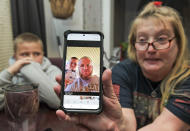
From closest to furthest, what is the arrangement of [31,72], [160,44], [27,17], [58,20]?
[160,44] → [31,72] → [27,17] → [58,20]

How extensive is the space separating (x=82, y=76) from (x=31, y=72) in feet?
1.73

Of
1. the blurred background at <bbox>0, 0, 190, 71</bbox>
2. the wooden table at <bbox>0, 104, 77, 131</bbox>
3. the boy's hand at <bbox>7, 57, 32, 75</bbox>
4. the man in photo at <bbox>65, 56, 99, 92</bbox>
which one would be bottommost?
the wooden table at <bbox>0, 104, 77, 131</bbox>

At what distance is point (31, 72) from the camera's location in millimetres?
928

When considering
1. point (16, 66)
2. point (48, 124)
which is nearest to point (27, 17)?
point (16, 66)

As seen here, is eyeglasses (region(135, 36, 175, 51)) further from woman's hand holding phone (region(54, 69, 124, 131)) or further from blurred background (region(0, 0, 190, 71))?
blurred background (region(0, 0, 190, 71))

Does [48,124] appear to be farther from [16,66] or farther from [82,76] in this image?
[16,66]

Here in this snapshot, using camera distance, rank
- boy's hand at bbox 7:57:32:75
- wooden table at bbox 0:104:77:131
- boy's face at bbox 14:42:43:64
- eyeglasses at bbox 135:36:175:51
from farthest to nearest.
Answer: boy's face at bbox 14:42:43:64 → boy's hand at bbox 7:57:32:75 → eyeglasses at bbox 135:36:175:51 → wooden table at bbox 0:104:77:131

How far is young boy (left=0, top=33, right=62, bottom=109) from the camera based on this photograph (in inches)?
33.7

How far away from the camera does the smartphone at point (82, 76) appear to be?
0.49 metres

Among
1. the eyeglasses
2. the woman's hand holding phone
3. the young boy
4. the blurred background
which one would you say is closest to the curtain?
the blurred background

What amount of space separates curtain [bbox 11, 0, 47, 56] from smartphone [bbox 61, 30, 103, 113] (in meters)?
1.17

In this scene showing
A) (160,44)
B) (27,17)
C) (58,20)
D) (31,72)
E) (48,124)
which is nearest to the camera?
(48,124)

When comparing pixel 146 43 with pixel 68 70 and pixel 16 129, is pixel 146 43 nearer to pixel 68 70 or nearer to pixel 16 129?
pixel 68 70

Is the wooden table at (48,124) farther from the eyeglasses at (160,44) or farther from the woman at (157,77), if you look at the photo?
the eyeglasses at (160,44)
